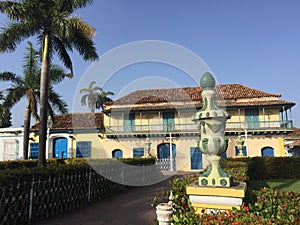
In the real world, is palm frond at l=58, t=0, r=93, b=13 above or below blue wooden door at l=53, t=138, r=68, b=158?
above

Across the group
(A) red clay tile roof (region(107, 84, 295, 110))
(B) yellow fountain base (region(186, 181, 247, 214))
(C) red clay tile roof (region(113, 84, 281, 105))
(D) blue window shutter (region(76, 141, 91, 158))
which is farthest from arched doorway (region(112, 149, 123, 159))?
(B) yellow fountain base (region(186, 181, 247, 214))

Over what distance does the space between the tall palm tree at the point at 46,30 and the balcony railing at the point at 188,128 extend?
10708 mm

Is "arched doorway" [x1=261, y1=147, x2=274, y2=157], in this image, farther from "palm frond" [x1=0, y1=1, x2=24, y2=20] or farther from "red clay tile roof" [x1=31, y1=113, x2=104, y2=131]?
"palm frond" [x1=0, y1=1, x2=24, y2=20]

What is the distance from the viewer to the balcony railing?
66.6ft

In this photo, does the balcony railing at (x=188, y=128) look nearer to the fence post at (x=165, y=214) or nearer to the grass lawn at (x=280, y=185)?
the grass lawn at (x=280, y=185)

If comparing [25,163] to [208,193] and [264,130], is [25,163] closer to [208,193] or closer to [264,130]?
[208,193]

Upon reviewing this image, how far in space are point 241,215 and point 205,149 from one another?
1.06 m

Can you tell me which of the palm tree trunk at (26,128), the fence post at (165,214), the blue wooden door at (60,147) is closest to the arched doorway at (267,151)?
the blue wooden door at (60,147)

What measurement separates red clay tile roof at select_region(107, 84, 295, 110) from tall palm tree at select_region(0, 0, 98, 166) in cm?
1093

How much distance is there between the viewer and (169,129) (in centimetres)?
2177

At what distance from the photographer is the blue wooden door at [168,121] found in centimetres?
2186

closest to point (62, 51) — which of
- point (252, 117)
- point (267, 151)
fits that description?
point (252, 117)

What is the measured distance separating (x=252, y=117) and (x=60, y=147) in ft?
63.5

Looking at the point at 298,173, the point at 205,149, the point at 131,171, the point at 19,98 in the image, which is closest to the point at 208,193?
the point at 205,149
